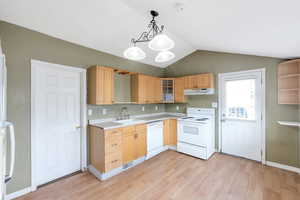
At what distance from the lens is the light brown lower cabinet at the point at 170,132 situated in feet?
12.7

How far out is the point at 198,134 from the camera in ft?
11.1

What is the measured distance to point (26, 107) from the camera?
7.12 feet

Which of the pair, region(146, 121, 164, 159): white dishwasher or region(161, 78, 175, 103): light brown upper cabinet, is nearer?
region(146, 121, 164, 159): white dishwasher

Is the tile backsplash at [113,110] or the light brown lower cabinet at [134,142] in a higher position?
the tile backsplash at [113,110]

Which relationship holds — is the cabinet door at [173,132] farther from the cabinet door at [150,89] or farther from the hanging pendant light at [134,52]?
the hanging pendant light at [134,52]

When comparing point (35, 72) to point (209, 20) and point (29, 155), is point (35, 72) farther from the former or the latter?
point (209, 20)

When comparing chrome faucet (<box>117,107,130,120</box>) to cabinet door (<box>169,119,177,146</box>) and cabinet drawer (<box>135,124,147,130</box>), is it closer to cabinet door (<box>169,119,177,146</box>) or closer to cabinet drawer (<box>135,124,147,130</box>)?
cabinet drawer (<box>135,124,147,130</box>)

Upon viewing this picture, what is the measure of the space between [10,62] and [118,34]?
1735 mm

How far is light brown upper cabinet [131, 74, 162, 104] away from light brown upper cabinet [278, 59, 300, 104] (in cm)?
273

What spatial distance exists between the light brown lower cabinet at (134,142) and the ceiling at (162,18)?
6.35 ft

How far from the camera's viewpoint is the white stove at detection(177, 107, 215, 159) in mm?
3312

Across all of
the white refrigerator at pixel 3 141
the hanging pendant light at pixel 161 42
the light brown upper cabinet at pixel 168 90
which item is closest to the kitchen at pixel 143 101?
the hanging pendant light at pixel 161 42

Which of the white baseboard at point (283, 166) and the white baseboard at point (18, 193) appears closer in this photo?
the white baseboard at point (18, 193)

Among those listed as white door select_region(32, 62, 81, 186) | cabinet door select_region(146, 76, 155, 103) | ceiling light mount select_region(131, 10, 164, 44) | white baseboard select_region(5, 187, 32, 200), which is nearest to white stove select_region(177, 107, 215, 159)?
cabinet door select_region(146, 76, 155, 103)
